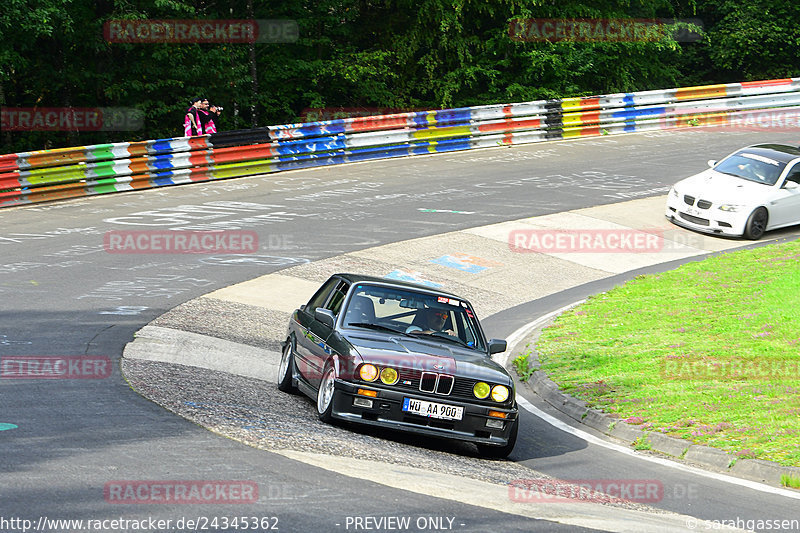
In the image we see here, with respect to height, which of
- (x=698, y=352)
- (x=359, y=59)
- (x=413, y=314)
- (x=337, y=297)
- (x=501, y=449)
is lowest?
(x=698, y=352)

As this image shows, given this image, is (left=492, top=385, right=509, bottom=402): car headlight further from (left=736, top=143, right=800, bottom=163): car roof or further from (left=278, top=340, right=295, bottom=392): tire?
(left=736, top=143, right=800, bottom=163): car roof

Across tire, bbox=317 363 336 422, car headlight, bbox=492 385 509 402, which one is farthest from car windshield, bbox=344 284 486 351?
car headlight, bbox=492 385 509 402

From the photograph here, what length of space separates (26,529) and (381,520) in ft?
7.18

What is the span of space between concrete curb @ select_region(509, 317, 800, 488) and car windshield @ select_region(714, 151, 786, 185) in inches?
441

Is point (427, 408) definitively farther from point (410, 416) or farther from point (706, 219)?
point (706, 219)

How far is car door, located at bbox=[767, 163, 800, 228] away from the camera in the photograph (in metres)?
21.9

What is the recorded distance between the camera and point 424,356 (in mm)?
9352

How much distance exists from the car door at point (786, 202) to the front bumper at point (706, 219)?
0.91 meters

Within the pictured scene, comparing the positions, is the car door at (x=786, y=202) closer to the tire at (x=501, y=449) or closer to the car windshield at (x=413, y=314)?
the car windshield at (x=413, y=314)

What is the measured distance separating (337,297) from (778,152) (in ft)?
52.4

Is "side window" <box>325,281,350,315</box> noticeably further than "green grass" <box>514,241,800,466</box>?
Yes

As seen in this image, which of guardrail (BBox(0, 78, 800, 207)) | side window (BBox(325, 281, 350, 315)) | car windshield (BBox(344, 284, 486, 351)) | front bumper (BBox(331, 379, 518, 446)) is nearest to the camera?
front bumper (BBox(331, 379, 518, 446))

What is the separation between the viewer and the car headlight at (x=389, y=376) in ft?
30.0

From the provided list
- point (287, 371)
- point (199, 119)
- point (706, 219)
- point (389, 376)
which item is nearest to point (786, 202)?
point (706, 219)
